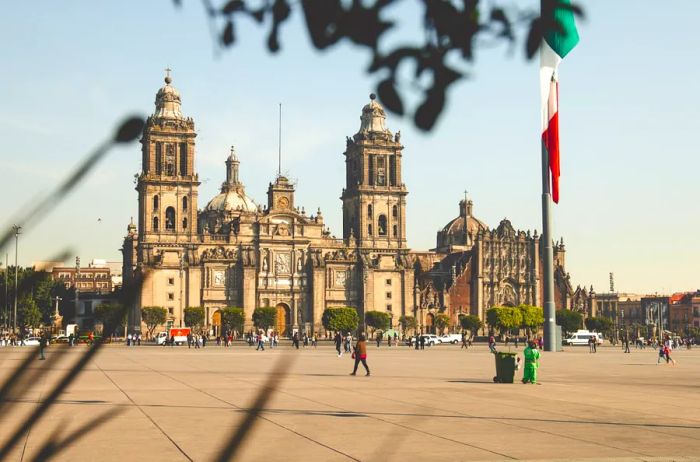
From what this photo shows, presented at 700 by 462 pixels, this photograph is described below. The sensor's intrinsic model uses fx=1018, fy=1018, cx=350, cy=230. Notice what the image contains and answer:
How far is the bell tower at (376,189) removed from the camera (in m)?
114

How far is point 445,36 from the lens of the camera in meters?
3.14

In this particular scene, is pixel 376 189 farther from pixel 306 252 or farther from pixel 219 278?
pixel 219 278

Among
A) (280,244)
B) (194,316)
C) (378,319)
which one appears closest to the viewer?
(194,316)

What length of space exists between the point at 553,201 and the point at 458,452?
31831 mm

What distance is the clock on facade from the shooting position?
357 feet

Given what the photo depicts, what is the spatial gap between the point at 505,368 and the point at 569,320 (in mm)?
92088

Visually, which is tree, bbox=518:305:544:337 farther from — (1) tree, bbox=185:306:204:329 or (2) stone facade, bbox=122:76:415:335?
(1) tree, bbox=185:306:204:329

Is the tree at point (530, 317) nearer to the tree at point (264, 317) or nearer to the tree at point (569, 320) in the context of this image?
the tree at point (569, 320)

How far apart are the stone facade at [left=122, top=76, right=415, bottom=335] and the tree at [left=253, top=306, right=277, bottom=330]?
3663mm

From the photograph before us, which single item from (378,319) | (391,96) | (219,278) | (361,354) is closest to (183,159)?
(219,278)

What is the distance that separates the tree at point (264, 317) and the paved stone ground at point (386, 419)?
75.6 metres

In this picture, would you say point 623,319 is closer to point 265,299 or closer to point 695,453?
point 265,299

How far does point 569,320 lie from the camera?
382ft

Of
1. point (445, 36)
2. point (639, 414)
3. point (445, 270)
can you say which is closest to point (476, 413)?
point (639, 414)
